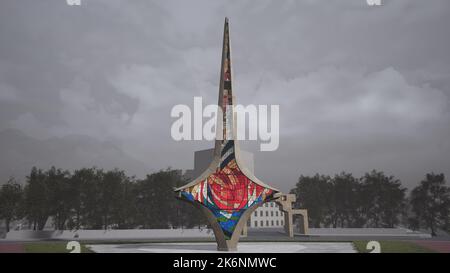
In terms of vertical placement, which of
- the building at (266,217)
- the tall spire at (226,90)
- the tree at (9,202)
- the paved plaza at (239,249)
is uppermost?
the tall spire at (226,90)

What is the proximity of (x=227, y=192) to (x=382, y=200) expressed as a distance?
2074 inches

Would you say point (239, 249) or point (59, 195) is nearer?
point (239, 249)

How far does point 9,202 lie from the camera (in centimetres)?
5803

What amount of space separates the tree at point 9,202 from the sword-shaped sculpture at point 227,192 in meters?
40.9

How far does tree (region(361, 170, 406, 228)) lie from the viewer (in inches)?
2837

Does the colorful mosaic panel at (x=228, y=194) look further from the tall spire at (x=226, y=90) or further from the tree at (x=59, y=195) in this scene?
the tree at (x=59, y=195)

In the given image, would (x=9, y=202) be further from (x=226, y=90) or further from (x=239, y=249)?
(x=226, y=90)

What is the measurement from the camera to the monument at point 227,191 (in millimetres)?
30391

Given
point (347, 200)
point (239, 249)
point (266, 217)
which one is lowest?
point (266, 217)

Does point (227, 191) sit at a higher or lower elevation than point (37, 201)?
higher

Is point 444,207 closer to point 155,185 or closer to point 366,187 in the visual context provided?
point 366,187

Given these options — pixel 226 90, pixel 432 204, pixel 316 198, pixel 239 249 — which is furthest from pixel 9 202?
pixel 432 204

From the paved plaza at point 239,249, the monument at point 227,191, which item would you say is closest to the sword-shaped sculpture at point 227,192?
the monument at point 227,191
